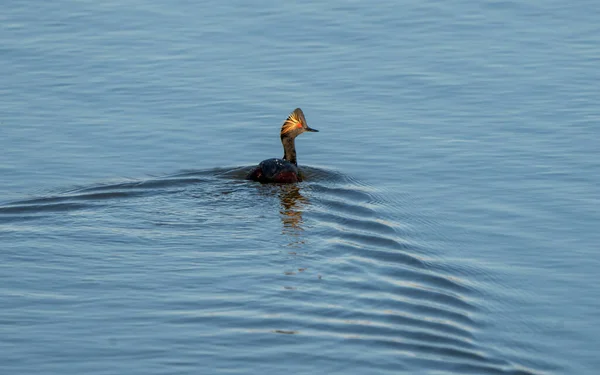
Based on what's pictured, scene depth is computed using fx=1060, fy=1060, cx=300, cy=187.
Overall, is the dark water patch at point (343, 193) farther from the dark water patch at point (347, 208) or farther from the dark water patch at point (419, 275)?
the dark water patch at point (419, 275)

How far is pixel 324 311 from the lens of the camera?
9.52 m

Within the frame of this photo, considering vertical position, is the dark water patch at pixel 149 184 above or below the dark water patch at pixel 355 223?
above

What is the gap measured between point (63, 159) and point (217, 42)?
219 inches

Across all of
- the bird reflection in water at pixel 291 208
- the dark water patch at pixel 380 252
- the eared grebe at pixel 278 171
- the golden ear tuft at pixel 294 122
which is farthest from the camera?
the golden ear tuft at pixel 294 122

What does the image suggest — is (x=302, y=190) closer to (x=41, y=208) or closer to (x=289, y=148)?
(x=289, y=148)

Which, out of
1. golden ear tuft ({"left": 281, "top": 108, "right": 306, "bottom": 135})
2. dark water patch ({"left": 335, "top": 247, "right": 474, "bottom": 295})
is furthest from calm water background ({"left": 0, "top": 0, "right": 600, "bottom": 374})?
golden ear tuft ({"left": 281, "top": 108, "right": 306, "bottom": 135})

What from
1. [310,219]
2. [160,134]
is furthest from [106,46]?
[310,219]

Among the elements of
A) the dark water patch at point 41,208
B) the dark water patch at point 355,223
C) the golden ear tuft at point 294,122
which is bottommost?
the dark water patch at point 355,223

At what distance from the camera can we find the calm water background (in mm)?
9055

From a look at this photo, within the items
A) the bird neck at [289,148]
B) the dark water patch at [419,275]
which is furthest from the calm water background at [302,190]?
the bird neck at [289,148]

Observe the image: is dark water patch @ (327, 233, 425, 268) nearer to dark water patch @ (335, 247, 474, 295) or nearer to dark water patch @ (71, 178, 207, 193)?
dark water patch @ (335, 247, 474, 295)

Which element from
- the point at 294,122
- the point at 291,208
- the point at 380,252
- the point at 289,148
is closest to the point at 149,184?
the point at 291,208

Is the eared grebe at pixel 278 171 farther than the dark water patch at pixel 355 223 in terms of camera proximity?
Yes

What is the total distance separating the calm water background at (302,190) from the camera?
9.05m
